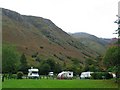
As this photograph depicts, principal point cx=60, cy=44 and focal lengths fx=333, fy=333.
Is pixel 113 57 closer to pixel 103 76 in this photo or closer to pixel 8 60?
pixel 103 76

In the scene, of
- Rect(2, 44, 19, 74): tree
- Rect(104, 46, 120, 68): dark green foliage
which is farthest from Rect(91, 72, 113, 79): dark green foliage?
Rect(2, 44, 19, 74): tree

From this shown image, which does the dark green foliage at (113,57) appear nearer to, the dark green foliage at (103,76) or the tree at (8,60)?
the dark green foliage at (103,76)

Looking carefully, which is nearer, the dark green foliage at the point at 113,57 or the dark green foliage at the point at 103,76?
the dark green foliage at the point at 113,57

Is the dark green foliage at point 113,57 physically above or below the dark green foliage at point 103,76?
above

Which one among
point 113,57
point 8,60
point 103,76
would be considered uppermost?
point 8,60

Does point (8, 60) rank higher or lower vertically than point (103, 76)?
higher

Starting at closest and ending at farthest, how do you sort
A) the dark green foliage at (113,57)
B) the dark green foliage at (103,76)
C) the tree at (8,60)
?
the dark green foliage at (113,57) → the dark green foliage at (103,76) → the tree at (8,60)

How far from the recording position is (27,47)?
632 feet

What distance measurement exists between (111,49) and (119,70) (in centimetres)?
1195

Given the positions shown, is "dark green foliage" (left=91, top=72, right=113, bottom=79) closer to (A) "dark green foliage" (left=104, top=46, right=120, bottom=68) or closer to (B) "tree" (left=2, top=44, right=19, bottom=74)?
(A) "dark green foliage" (left=104, top=46, right=120, bottom=68)

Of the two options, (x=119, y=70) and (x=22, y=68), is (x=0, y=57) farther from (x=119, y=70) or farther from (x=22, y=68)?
(x=119, y=70)

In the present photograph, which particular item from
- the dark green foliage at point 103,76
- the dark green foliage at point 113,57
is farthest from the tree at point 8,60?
the dark green foliage at point 113,57

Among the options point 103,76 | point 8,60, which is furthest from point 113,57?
point 8,60

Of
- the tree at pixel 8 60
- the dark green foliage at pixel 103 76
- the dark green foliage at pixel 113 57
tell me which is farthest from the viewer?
the tree at pixel 8 60
